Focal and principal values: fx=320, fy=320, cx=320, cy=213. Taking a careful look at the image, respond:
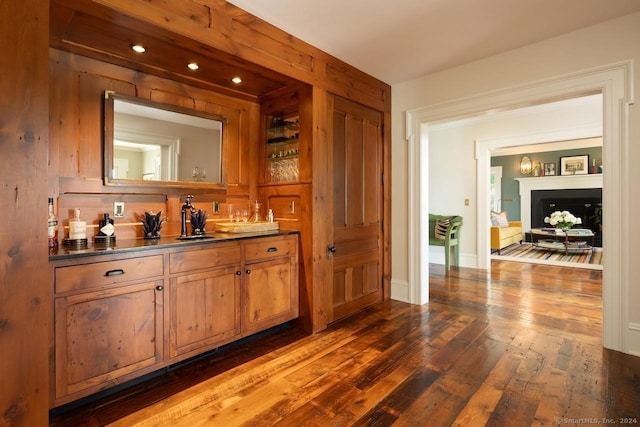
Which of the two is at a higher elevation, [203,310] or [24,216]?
[24,216]

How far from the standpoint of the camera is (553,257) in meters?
6.36

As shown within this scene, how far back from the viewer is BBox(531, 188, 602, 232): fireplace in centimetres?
840

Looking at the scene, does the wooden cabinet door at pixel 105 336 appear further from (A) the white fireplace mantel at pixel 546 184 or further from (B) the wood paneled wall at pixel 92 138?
(A) the white fireplace mantel at pixel 546 184

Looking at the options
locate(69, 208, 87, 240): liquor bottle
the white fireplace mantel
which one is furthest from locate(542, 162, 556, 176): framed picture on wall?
locate(69, 208, 87, 240): liquor bottle

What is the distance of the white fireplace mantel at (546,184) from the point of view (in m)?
8.36

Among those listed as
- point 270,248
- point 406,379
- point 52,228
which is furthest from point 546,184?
point 52,228

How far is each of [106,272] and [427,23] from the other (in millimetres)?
2831

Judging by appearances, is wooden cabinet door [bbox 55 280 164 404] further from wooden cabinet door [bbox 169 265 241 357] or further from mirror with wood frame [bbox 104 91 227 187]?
mirror with wood frame [bbox 104 91 227 187]

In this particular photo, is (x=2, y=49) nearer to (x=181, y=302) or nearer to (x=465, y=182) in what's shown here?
(x=181, y=302)

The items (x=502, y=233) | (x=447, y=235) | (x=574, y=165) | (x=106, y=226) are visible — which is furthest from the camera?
(x=574, y=165)

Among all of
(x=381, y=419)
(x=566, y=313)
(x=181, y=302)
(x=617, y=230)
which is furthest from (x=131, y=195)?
(x=566, y=313)

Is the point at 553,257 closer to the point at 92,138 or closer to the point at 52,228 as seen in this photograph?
the point at 92,138

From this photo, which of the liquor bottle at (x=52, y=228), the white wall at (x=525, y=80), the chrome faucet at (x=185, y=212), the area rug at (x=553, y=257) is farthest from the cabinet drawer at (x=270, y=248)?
the area rug at (x=553, y=257)

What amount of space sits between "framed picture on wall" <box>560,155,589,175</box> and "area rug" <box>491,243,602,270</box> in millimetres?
2510
